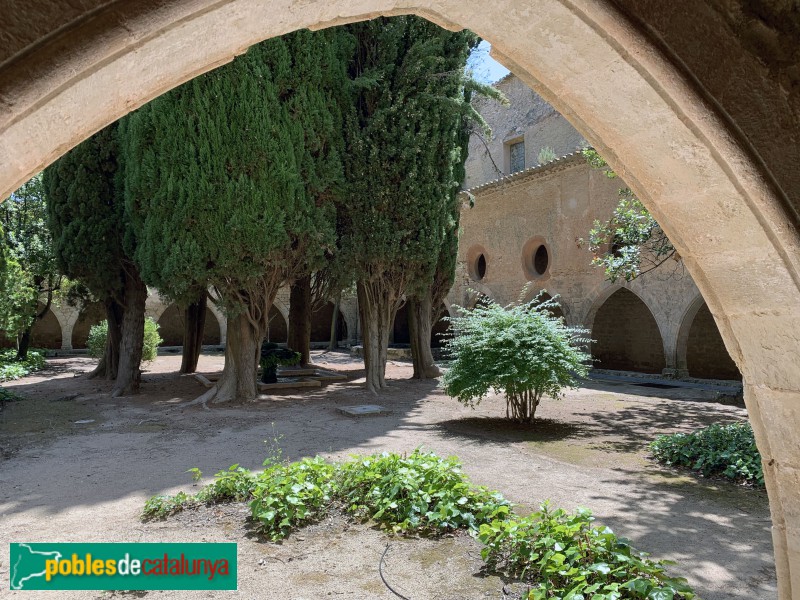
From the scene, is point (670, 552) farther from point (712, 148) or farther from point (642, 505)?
point (712, 148)

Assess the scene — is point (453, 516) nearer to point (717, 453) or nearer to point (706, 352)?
point (717, 453)

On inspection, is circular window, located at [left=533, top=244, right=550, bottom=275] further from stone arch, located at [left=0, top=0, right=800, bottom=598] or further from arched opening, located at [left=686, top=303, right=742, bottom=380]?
stone arch, located at [left=0, top=0, right=800, bottom=598]

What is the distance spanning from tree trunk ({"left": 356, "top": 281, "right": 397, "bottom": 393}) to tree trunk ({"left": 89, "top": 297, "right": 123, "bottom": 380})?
508 cm

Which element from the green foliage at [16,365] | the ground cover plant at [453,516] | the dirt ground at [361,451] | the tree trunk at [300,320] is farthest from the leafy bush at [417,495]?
the green foliage at [16,365]

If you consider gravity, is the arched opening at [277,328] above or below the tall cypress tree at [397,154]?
below

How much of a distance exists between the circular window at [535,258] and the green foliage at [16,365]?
13.0 metres

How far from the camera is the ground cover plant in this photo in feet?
9.10

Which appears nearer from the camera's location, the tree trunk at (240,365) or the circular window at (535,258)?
the tree trunk at (240,365)

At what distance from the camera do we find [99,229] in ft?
35.8

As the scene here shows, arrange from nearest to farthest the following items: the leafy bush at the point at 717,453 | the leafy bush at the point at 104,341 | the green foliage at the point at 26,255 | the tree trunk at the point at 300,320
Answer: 1. the leafy bush at the point at 717,453
2. the green foliage at the point at 26,255
3. the tree trunk at the point at 300,320
4. the leafy bush at the point at 104,341

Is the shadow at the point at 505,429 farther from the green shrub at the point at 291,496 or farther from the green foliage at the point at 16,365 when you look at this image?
the green foliage at the point at 16,365

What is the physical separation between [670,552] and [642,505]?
0.96m

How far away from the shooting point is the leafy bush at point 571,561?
104 inches

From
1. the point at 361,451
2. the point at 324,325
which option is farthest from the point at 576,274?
the point at 324,325
